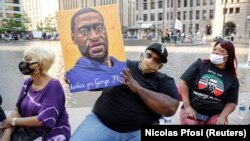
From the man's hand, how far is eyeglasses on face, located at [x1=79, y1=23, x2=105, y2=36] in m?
0.38

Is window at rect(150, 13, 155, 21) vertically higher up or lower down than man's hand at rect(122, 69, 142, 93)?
higher up

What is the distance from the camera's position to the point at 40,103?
2.57 metres

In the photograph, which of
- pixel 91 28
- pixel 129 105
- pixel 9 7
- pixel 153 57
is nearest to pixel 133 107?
pixel 129 105

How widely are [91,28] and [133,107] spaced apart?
0.77 metres

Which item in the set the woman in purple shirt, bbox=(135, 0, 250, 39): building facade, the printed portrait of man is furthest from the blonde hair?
bbox=(135, 0, 250, 39): building facade

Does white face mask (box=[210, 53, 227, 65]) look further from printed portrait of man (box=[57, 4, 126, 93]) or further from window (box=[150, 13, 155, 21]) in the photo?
window (box=[150, 13, 155, 21])

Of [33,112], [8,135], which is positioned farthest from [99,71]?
[8,135]

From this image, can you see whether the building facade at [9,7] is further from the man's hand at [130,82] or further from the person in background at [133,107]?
the man's hand at [130,82]

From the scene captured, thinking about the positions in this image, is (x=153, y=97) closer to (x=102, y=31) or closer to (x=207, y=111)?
(x=102, y=31)

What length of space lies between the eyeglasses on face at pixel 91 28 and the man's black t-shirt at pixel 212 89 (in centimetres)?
158

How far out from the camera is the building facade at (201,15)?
60.2m

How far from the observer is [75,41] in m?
2.26

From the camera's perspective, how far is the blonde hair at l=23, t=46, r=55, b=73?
2.56m

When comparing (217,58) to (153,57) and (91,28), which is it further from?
(91,28)
